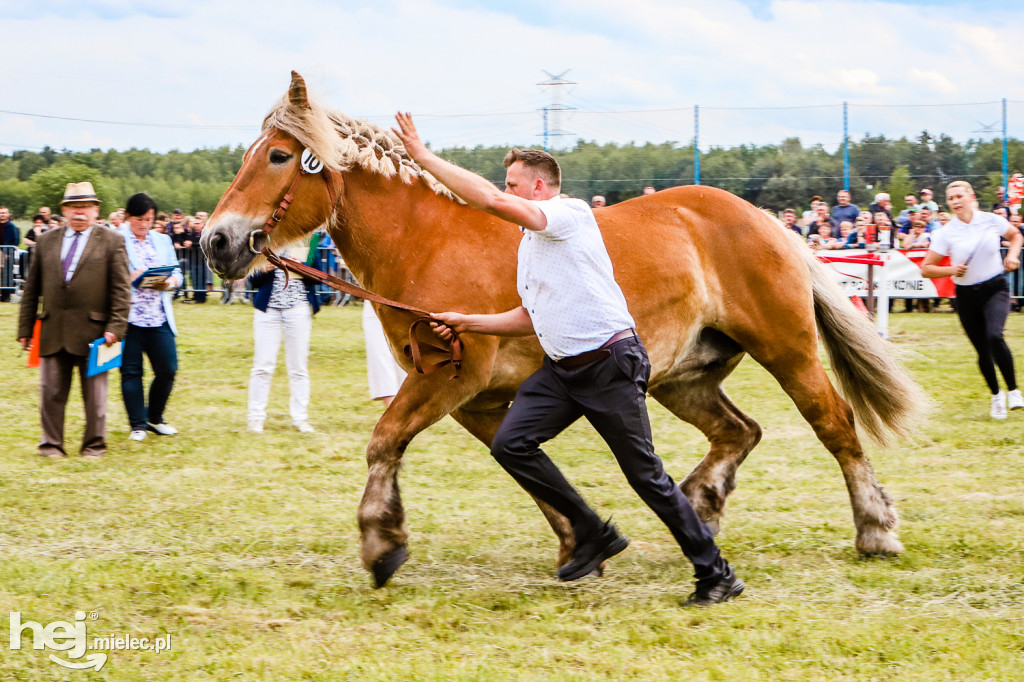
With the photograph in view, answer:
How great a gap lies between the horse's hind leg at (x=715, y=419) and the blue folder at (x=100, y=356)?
4132mm

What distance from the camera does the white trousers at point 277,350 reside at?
8312 millimetres

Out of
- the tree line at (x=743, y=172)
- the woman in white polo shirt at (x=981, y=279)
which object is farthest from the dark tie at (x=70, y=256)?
the tree line at (x=743, y=172)

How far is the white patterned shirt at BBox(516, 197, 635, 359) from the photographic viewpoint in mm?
4066

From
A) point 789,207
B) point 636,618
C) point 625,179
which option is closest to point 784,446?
point 636,618

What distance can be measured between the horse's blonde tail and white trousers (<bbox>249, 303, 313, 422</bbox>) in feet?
14.1

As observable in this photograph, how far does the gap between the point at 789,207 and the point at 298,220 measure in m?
16.5

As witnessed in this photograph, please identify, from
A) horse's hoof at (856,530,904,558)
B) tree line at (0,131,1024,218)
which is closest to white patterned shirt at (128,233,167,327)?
horse's hoof at (856,530,904,558)

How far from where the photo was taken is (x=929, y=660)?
147 inches

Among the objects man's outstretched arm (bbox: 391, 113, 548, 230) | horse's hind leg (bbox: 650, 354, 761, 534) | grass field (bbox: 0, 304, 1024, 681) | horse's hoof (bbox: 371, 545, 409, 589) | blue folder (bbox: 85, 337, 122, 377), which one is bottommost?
grass field (bbox: 0, 304, 1024, 681)

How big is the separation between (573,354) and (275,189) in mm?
1593

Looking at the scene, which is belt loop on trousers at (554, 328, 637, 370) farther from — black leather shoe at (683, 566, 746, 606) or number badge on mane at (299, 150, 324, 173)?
number badge on mane at (299, 150, 324, 173)

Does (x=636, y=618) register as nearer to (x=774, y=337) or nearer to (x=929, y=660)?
(x=929, y=660)

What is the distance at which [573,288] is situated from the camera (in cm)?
409

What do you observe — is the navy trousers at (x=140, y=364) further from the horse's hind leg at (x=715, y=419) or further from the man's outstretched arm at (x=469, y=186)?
the man's outstretched arm at (x=469, y=186)
